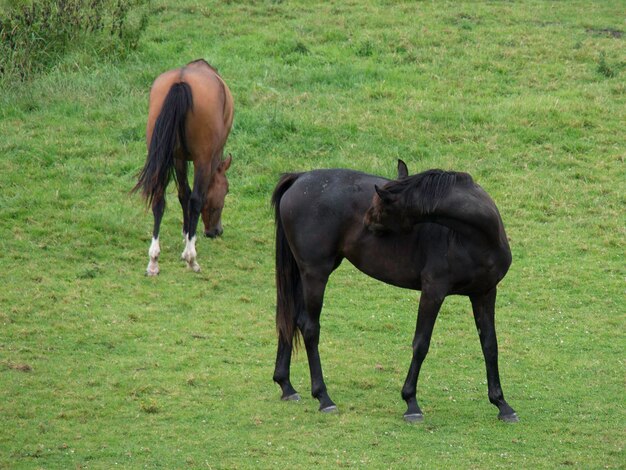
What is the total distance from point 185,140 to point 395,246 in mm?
4438

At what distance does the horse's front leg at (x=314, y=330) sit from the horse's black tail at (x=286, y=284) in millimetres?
151

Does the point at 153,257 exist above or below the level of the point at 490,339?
below

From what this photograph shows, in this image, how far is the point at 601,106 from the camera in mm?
17016

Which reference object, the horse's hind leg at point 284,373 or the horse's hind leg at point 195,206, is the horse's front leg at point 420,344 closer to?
the horse's hind leg at point 284,373

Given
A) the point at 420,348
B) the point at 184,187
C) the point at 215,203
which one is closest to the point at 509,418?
the point at 420,348

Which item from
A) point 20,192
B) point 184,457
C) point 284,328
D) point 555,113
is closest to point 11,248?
point 20,192

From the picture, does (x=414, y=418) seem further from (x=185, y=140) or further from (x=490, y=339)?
(x=185, y=140)

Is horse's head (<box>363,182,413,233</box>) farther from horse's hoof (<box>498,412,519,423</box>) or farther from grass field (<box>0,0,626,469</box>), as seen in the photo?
horse's hoof (<box>498,412,519,423</box>)

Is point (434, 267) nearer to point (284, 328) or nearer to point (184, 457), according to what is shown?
point (284, 328)

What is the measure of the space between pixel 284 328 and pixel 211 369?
1064mm

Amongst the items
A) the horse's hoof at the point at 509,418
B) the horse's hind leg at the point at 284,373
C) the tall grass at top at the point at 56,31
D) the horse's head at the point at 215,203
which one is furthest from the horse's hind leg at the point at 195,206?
the tall grass at top at the point at 56,31

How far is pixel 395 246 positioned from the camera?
8.42m

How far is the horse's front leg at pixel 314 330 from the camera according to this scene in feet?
27.8

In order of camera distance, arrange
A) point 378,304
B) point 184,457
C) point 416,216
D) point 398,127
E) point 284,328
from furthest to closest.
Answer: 1. point 398,127
2. point 378,304
3. point 284,328
4. point 416,216
5. point 184,457
